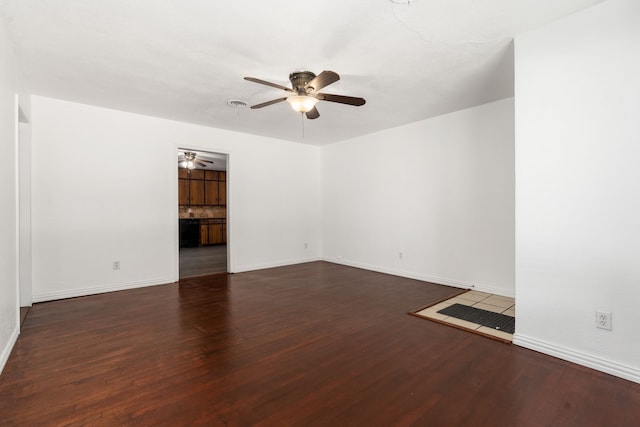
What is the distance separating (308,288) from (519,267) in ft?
8.40

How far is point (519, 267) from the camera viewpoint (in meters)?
2.36

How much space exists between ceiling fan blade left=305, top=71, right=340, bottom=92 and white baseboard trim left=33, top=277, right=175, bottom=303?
11.7 feet

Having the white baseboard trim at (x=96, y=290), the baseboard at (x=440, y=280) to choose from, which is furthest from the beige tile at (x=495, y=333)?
the white baseboard trim at (x=96, y=290)

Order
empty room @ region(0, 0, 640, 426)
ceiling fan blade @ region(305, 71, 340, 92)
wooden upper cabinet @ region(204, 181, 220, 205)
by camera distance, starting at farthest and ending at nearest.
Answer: wooden upper cabinet @ region(204, 181, 220, 205) < ceiling fan blade @ region(305, 71, 340, 92) < empty room @ region(0, 0, 640, 426)

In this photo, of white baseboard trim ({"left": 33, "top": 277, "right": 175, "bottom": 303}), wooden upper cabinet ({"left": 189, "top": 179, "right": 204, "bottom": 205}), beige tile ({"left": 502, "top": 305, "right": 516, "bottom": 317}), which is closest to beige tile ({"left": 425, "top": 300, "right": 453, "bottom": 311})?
beige tile ({"left": 502, "top": 305, "right": 516, "bottom": 317})

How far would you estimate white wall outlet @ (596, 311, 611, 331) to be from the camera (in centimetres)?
198

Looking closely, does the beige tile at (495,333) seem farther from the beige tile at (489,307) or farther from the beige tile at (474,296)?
the beige tile at (474,296)

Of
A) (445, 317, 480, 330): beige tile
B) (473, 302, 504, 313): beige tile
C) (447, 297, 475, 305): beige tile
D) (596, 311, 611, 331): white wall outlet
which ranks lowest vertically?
(445, 317, 480, 330): beige tile

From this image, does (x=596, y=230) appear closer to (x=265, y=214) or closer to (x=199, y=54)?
(x=199, y=54)

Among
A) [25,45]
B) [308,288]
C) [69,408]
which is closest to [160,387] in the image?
[69,408]

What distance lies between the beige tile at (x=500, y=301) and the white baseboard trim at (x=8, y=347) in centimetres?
435

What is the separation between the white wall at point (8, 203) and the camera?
7.00ft

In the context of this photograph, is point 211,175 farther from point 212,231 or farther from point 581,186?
point 581,186

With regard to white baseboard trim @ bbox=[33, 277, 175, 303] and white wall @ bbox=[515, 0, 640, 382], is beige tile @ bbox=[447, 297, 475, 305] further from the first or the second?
white baseboard trim @ bbox=[33, 277, 175, 303]
